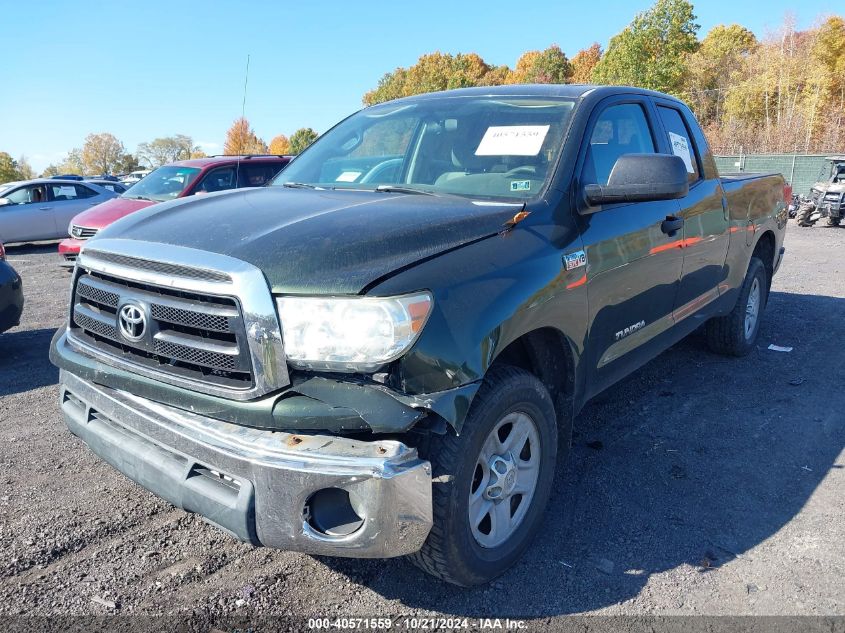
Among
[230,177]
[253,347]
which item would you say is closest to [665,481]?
[253,347]

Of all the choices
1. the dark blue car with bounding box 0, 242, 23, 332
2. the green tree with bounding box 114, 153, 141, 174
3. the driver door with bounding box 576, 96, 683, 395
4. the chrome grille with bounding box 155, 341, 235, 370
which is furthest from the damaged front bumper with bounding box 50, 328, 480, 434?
the green tree with bounding box 114, 153, 141, 174

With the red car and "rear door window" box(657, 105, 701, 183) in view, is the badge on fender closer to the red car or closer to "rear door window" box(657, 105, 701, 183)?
"rear door window" box(657, 105, 701, 183)

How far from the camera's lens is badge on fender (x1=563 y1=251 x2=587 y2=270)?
293cm

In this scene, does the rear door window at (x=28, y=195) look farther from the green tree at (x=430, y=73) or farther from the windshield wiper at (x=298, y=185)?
the green tree at (x=430, y=73)

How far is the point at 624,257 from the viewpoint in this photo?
3.38 m

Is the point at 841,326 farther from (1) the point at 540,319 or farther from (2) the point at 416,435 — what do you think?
(2) the point at 416,435

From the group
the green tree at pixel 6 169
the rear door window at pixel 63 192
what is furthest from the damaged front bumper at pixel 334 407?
the green tree at pixel 6 169

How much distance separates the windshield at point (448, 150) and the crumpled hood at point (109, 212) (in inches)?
274

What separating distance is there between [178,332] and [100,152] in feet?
377

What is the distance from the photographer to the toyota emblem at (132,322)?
8.12ft

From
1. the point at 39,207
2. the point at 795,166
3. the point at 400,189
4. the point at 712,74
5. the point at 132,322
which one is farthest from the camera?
the point at 712,74

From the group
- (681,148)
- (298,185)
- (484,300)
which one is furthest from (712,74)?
(484,300)

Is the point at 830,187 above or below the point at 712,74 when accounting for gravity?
below

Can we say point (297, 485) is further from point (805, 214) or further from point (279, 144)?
point (279, 144)
